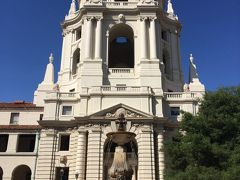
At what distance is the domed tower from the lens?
39312mm

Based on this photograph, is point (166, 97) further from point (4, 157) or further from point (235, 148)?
point (4, 157)

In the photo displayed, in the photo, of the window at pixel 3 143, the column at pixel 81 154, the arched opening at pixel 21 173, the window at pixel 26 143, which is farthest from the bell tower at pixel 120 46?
the arched opening at pixel 21 173

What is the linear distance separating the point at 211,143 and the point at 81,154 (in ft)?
50.9

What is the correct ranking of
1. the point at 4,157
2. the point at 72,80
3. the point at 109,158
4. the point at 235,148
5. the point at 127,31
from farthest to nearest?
the point at 127,31
the point at 72,80
the point at 4,157
the point at 109,158
the point at 235,148

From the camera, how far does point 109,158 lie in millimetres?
39469

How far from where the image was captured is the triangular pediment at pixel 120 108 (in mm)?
40062

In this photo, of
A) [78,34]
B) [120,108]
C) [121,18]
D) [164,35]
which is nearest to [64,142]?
[120,108]

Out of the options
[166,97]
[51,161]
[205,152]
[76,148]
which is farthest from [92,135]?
[205,152]

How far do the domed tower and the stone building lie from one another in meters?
0.12

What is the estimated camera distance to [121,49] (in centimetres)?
5572

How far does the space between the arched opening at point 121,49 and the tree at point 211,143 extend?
72.9ft

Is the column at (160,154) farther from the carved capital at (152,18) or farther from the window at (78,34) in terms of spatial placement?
the window at (78,34)

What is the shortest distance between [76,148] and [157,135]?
9783mm

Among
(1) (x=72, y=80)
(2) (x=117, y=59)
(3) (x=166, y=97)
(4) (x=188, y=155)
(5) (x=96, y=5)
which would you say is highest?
(5) (x=96, y=5)
